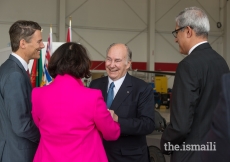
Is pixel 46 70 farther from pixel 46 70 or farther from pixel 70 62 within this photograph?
pixel 70 62

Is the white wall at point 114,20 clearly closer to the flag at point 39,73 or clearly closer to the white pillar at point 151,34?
the white pillar at point 151,34

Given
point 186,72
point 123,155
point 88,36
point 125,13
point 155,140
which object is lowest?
point 155,140

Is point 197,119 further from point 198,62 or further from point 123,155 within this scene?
point 123,155

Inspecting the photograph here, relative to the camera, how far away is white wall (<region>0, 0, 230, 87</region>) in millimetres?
14405

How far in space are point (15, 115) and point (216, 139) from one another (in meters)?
1.34

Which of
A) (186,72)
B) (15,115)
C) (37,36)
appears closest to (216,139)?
(186,72)

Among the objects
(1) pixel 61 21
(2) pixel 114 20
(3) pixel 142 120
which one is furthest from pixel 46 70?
(2) pixel 114 20

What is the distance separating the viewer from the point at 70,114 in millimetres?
1722

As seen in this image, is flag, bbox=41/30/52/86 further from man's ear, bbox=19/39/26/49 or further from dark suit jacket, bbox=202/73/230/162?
dark suit jacket, bbox=202/73/230/162

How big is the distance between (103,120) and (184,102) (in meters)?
0.44

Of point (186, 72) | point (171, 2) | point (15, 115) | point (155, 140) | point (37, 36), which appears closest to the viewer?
point (186, 72)

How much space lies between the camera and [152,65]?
1630cm

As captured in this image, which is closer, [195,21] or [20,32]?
[195,21]

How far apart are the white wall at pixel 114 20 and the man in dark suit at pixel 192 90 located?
42.4 ft
